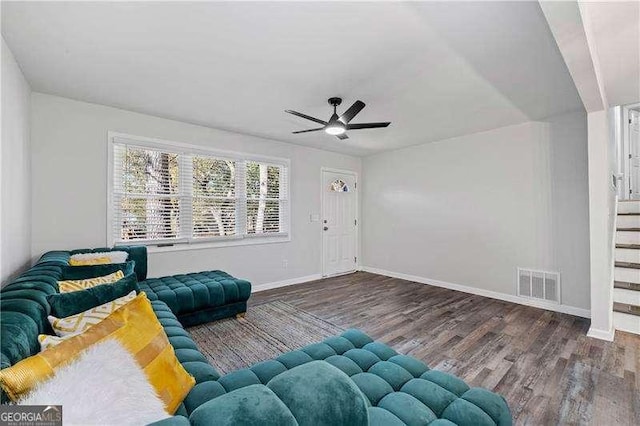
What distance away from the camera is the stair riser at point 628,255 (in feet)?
10.3

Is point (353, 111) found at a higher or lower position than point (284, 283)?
higher

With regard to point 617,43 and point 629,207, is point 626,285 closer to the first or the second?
point 629,207

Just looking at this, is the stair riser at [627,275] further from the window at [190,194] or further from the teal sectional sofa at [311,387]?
the window at [190,194]

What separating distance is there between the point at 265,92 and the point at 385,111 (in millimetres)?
1456

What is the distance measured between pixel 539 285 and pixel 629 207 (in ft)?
5.44

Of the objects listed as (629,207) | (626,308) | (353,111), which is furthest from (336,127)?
(629,207)

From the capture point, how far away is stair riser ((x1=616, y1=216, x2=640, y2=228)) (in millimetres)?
3436

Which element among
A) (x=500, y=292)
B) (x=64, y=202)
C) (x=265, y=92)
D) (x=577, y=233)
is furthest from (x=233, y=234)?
(x=577, y=233)

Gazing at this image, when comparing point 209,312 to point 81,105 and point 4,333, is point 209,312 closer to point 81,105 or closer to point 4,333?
point 4,333

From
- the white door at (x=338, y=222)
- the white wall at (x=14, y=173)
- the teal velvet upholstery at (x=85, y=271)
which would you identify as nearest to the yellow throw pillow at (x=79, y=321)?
the teal velvet upholstery at (x=85, y=271)

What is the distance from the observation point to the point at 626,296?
3014 mm

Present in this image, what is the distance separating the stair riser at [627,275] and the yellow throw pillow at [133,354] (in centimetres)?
443

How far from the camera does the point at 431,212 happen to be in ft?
16.0

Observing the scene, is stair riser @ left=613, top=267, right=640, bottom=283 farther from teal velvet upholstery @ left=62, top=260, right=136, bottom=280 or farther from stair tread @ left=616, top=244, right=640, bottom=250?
teal velvet upholstery @ left=62, top=260, right=136, bottom=280
